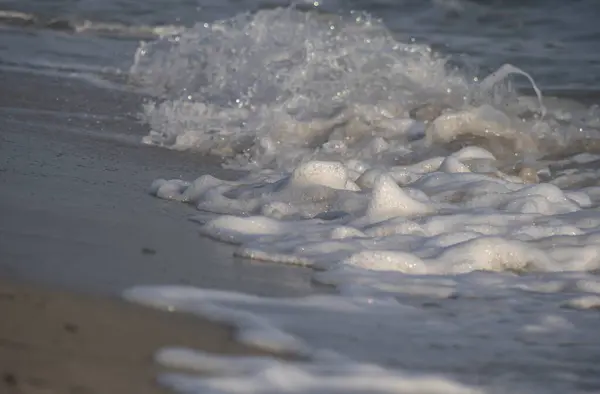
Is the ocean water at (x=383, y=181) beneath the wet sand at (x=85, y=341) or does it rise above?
beneath

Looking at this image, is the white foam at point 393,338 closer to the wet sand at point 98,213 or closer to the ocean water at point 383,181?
the ocean water at point 383,181

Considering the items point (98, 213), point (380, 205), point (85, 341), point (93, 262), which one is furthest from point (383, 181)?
→ point (85, 341)

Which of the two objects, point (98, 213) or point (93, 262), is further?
point (98, 213)

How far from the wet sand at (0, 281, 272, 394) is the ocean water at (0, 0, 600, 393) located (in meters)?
0.08

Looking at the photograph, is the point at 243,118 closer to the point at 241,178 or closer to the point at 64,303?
the point at 241,178

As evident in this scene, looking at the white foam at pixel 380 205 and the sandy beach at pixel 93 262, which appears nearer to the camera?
the sandy beach at pixel 93 262

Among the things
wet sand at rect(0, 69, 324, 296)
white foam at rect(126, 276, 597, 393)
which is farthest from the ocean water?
wet sand at rect(0, 69, 324, 296)

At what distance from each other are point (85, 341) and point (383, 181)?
191 cm

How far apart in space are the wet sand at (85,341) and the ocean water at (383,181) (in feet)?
0.26

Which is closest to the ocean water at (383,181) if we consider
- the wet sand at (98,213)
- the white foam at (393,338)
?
the white foam at (393,338)

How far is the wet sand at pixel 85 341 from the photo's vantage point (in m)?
2.53

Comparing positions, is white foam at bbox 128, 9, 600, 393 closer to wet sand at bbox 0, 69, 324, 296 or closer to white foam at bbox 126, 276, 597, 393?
white foam at bbox 126, 276, 597, 393

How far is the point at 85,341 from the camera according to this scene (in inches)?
110

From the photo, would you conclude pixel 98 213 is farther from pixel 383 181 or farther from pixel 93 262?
pixel 383 181
